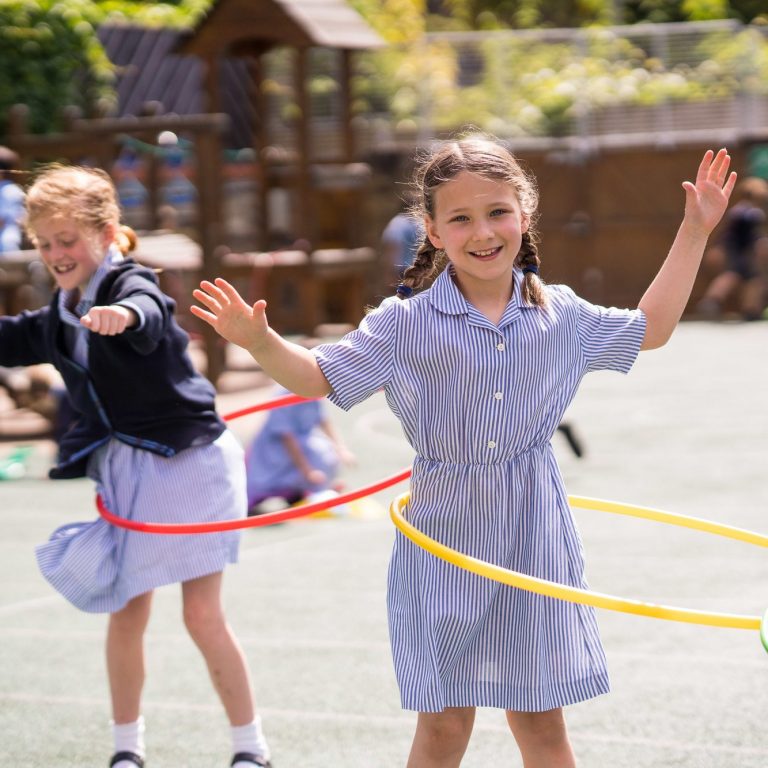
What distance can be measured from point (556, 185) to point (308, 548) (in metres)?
14.0

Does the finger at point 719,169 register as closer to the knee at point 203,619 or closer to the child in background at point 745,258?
the knee at point 203,619

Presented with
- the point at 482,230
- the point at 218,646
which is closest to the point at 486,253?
the point at 482,230

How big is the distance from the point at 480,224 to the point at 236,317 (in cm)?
61

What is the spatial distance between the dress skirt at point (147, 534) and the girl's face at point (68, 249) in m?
0.50

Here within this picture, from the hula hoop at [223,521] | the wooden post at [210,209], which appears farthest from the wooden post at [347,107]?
the hula hoop at [223,521]

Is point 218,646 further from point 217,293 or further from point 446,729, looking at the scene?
point 217,293

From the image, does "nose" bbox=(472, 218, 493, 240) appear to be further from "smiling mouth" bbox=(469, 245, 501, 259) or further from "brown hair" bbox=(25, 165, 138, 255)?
"brown hair" bbox=(25, 165, 138, 255)

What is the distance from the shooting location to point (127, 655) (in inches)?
166

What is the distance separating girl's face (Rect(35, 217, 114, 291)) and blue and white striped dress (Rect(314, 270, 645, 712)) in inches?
46.5

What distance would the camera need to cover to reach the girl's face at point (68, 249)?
13.6ft

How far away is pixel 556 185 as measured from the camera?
67.5 feet

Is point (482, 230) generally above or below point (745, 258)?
above

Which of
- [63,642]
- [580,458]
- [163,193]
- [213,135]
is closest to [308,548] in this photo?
[63,642]

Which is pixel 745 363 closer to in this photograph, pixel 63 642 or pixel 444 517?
pixel 63 642
